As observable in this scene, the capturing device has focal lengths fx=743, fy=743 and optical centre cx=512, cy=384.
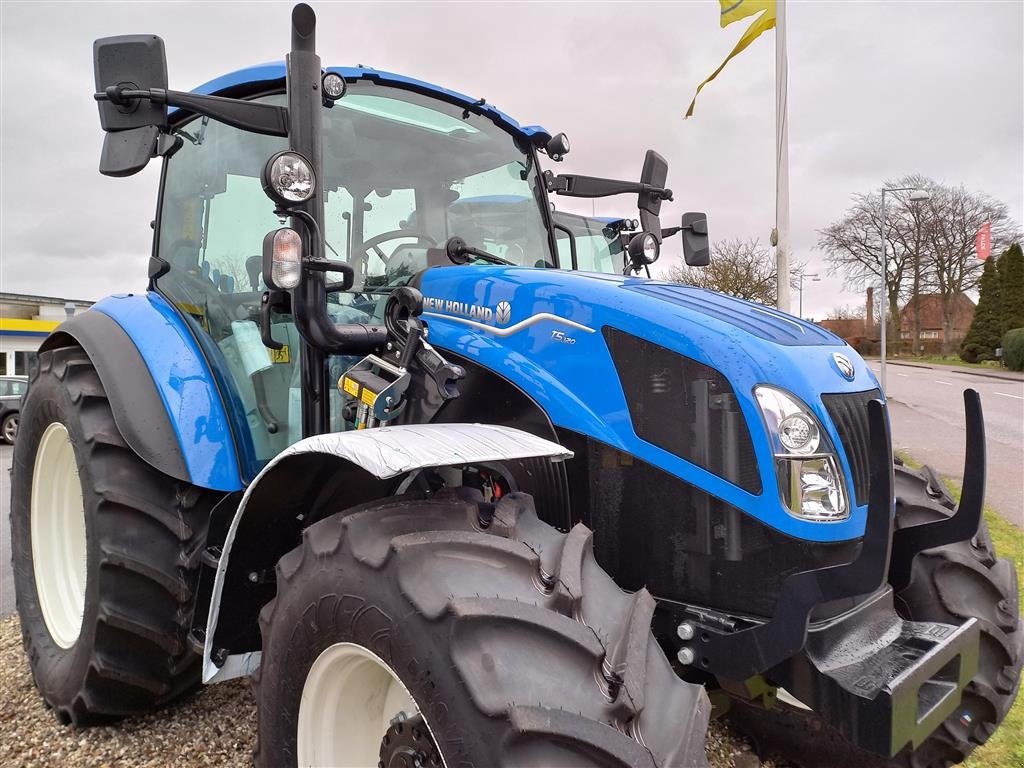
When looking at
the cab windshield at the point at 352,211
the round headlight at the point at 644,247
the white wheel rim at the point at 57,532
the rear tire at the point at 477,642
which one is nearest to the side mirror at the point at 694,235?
the round headlight at the point at 644,247

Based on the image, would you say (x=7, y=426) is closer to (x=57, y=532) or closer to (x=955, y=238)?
(x=57, y=532)

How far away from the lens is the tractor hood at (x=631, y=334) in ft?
6.07

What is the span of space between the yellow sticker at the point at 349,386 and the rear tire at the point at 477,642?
1.95 feet

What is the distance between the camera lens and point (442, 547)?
5.41 feet

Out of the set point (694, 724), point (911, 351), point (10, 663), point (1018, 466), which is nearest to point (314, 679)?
point (694, 724)

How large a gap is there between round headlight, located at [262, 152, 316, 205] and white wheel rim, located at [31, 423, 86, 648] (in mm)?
1888

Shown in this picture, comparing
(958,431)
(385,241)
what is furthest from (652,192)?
(958,431)

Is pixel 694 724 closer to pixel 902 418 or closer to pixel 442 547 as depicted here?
pixel 442 547

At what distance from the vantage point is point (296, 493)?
2.22m

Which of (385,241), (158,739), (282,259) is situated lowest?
(158,739)

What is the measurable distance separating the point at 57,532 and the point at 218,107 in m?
2.24

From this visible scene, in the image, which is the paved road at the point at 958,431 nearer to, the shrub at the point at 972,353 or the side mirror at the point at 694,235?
the side mirror at the point at 694,235

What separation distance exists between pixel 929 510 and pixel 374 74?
246 centimetres

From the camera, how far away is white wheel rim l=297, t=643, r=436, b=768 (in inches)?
72.7
